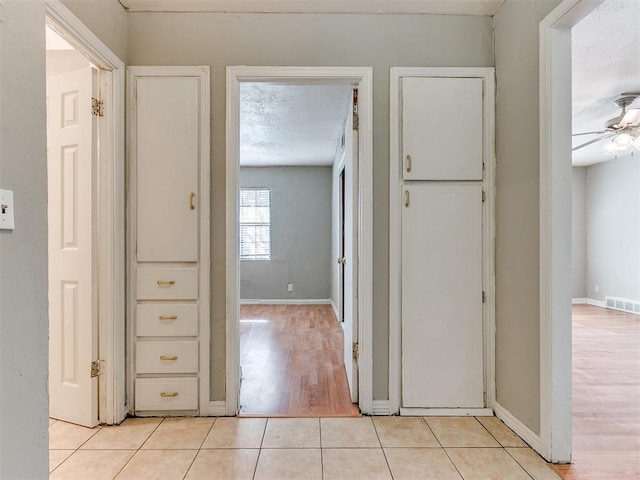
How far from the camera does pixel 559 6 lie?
170 cm

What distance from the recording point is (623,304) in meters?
5.98

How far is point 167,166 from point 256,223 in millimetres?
4477

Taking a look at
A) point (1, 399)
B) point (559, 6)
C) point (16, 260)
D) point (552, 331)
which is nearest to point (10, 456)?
point (1, 399)

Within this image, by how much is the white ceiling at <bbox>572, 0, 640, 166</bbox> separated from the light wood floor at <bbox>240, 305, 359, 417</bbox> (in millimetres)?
3020

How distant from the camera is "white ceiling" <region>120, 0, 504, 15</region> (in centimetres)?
219

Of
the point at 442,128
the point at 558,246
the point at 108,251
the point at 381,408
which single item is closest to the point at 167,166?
the point at 108,251

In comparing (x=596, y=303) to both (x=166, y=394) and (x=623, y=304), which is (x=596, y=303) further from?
(x=166, y=394)

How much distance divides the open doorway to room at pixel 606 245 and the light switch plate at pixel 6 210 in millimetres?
2469

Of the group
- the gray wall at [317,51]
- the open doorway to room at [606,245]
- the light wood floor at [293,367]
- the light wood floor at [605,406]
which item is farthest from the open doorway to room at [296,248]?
the open doorway to room at [606,245]

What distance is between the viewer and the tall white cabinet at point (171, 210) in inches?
88.3

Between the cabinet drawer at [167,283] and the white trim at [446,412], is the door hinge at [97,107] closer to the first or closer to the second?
the cabinet drawer at [167,283]

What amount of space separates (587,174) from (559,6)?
20.2 feet

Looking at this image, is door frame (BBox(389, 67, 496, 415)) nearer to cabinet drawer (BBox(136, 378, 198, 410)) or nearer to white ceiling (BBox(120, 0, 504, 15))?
white ceiling (BBox(120, 0, 504, 15))

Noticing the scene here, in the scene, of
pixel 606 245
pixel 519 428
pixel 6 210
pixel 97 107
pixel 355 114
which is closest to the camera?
pixel 6 210
